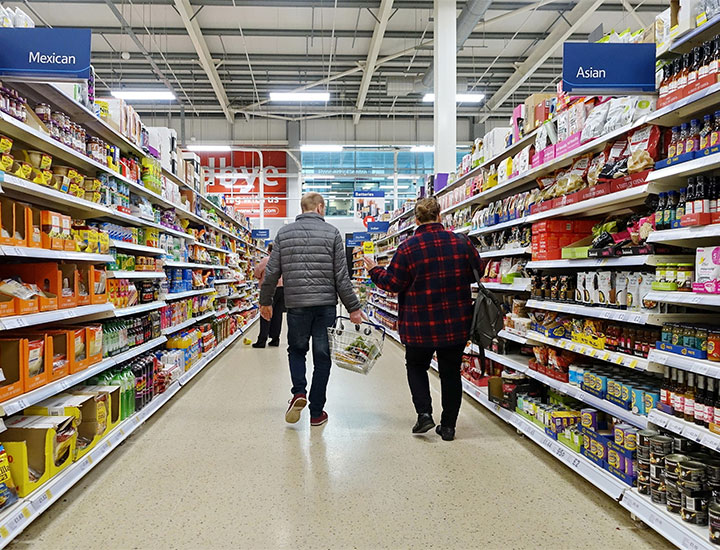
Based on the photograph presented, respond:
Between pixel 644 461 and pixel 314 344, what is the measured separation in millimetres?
2390

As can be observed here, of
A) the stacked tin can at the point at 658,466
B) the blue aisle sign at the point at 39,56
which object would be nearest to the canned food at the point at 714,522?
the stacked tin can at the point at 658,466

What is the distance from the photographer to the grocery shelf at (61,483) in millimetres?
2139

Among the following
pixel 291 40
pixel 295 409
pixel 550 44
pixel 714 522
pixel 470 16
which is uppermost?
pixel 291 40

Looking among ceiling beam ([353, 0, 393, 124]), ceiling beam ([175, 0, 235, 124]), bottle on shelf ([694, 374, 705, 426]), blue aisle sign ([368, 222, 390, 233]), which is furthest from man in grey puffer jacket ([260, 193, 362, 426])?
blue aisle sign ([368, 222, 390, 233])

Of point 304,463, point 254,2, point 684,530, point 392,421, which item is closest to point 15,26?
point 304,463

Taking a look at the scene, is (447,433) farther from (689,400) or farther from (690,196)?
(690,196)

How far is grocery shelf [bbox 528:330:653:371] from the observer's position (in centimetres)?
251

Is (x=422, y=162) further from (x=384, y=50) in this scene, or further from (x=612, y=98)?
(x=612, y=98)

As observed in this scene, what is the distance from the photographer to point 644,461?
2.38 m

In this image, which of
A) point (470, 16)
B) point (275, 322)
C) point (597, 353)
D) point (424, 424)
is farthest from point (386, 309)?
point (597, 353)

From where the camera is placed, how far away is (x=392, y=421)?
4.18 meters

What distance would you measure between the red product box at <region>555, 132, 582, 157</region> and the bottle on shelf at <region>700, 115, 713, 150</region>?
0.99m

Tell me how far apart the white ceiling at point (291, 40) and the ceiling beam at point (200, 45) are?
270 millimetres

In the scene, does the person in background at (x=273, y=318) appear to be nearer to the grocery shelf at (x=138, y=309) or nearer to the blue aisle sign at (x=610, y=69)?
the grocery shelf at (x=138, y=309)
